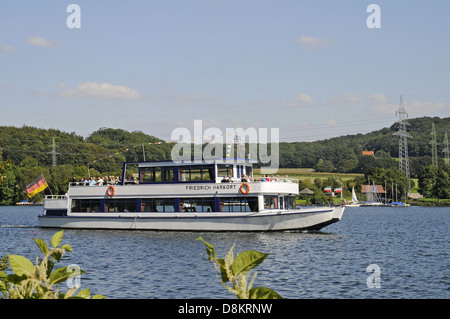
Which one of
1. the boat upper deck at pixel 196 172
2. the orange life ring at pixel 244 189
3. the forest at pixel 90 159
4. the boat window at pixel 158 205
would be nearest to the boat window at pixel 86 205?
the boat window at pixel 158 205

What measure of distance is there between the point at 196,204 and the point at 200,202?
14.4 inches

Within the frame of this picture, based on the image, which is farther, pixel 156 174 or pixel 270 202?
pixel 156 174

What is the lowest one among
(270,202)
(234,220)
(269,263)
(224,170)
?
(269,263)

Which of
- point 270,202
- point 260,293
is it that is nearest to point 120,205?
point 270,202

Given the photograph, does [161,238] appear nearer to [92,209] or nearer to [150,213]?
[150,213]

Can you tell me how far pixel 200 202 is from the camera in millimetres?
39688

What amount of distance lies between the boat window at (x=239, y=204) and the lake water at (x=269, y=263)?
185 cm

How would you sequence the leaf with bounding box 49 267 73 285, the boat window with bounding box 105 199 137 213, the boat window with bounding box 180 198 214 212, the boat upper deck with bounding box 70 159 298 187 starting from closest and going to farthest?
the leaf with bounding box 49 267 73 285 < the boat upper deck with bounding box 70 159 298 187 < the boat window with bounding box 180 198 214 212 < the boat window with bounding box 105 199 137 213

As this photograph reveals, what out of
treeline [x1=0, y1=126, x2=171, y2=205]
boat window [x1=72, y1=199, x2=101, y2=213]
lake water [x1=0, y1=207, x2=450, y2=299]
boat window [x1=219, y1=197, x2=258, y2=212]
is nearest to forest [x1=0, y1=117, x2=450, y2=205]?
treeline [x1=0, y1=126, x2=171, y2=205]

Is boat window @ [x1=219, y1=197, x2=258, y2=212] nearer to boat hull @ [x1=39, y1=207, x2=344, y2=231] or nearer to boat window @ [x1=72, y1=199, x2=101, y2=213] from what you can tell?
boat hull @ [x1=39, y1=207, x2=344, y2=231]

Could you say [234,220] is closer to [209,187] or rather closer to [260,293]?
[209,187]

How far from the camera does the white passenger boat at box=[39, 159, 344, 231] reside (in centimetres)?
3834

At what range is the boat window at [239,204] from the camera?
3842cm

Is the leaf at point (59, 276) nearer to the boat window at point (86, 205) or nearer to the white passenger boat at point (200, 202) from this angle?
the white passenger boat at point (200, 202)
